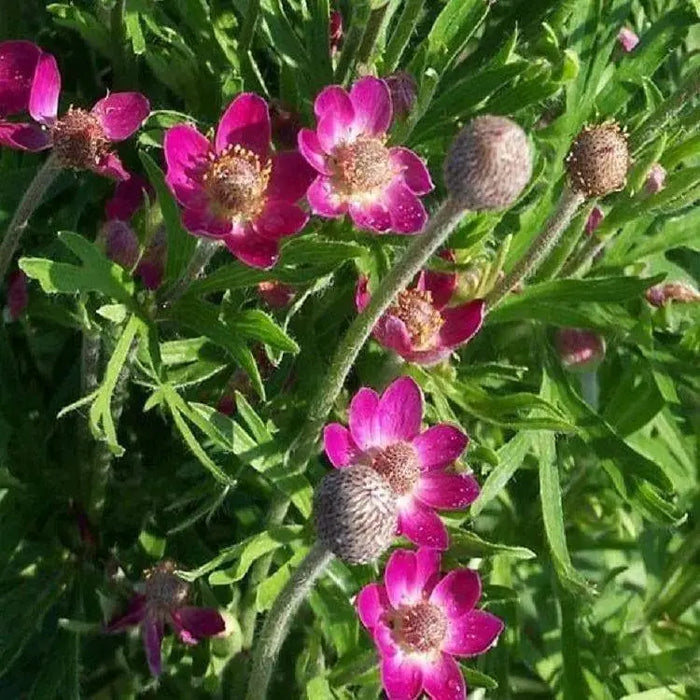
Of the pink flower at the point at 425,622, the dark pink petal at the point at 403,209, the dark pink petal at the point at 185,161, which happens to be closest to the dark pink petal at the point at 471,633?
the pink flower at the point at 425,622

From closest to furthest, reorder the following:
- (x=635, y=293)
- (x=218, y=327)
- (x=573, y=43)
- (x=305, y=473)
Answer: (x=218, y=327), (x=635, y=293), (x=305, y=473), (x=573, y=43)

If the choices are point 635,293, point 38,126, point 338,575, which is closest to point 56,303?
point 38,126

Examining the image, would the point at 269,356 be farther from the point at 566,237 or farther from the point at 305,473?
the point at 566,237

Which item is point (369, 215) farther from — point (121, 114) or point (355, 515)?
point (355, 515)

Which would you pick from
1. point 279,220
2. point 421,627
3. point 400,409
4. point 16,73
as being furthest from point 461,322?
point 16,73

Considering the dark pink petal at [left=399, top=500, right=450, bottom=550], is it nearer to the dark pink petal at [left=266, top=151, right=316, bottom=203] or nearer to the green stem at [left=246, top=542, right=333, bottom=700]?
the green stem at [left=246, top=542, right=333, bottom=700]

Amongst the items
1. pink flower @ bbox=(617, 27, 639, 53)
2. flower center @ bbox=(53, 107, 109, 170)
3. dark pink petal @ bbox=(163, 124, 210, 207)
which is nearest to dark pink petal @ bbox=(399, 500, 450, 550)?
dark pink petal @ bbox=(163, 124, 210, 207)
